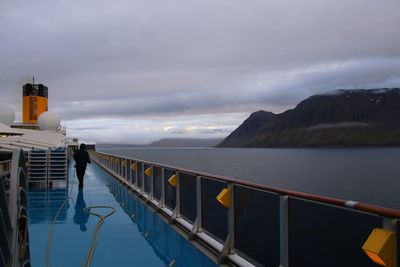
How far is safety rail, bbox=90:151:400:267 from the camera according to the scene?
3.09 metres

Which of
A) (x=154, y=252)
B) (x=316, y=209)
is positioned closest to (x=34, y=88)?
(x=154, y=252)

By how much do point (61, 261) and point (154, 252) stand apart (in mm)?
1218

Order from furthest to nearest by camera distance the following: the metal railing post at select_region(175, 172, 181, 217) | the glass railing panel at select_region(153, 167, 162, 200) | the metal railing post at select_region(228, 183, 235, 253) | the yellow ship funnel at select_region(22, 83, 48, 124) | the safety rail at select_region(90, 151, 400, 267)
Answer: the yellow ship funnel at select_region(22, 83, 48, 124) < the glass railing panel at select_region(153, 167, 162, 200) < the metal railing post at select_region(175, 172, 181, 217) < the metal railing post at select_region(228, 183, 235, 253) < the safety rail at select_region(90, 151, 400, 267)

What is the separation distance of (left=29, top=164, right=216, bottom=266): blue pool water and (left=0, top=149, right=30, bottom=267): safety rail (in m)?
2.05

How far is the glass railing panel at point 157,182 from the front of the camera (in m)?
9.52

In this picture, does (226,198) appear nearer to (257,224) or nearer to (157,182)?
(257,224)

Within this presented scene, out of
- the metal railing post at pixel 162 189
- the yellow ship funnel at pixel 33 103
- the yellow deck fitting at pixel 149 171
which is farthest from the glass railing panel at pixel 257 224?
the yellow ship funnel at pixel 33 103

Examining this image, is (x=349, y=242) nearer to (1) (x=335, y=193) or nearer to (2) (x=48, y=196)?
(2) (x=48, y=196)

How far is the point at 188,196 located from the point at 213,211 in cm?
121

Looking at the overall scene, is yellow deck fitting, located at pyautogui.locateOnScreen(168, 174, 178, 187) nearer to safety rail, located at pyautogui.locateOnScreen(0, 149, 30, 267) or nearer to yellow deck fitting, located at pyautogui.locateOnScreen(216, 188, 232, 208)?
yellow deck fitting, located at pyautogui.locateOnScreen(216, 188, 232, 208)

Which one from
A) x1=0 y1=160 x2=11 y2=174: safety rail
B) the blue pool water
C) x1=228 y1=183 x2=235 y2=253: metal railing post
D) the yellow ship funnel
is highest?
the yellow ship funnel

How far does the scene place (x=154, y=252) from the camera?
19.7 feet

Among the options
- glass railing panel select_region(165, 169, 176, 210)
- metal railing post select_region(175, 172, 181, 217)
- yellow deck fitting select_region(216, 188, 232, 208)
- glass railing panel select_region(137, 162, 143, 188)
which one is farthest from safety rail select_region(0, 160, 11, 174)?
glass railing panel select_region(137, 162, 143, 188)

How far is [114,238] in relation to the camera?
683 centimetres
